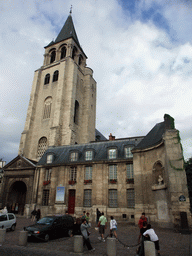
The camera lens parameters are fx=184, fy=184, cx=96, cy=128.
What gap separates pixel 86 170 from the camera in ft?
75.7

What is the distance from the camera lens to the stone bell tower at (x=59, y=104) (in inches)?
1410

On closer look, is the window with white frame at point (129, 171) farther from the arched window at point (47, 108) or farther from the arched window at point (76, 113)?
the arched window at point (47, 108)

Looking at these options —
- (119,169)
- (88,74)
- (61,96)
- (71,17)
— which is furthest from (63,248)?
(71,17)

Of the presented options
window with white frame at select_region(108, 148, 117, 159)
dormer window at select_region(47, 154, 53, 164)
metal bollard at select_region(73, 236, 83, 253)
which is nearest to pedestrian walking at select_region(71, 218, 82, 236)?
metal bollard at select_region(73, 236, 83, 253)

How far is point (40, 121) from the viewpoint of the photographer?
38.5m

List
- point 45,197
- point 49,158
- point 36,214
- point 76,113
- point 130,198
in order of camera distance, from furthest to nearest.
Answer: point 76,113 → point 49,158 → point 45,197 → point 130,198 → point 36,214

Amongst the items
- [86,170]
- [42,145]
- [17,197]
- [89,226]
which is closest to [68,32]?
[42,145]

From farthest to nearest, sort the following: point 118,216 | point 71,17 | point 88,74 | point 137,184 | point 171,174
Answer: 1. point 71,17
2. point 88,74
3. point 118,216
4. point 137,184
5. point 171,174

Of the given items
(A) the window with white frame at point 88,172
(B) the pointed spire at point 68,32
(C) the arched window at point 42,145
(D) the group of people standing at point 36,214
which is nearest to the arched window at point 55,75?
(B) the pointed spire at point 68,32

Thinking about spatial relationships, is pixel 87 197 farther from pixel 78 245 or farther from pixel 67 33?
pixel 67 33

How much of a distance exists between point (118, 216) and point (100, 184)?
387 cm

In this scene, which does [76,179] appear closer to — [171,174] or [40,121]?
[171,174]

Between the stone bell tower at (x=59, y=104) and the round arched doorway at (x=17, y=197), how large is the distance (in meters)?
8.27

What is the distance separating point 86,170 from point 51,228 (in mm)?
12627
